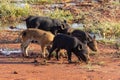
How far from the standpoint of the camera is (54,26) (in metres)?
14.6

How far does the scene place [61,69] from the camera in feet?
37.0

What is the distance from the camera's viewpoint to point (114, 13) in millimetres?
20031

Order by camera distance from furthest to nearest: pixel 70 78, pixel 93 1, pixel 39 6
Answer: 1. pixel 93 1
2. pixel 39 6
3. pixel 70 78

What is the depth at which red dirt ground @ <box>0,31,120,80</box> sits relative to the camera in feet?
34.5

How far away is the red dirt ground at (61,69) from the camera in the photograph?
1052 cm

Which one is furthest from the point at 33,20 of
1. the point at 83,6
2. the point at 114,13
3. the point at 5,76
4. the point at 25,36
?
the point at 83,6

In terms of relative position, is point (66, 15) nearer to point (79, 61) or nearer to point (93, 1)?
point (93, 1)

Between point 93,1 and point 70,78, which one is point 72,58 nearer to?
point 70,78

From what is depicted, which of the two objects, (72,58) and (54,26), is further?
(54,26)

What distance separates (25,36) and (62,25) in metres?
2.03

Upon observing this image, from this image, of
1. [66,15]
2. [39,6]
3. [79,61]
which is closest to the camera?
[79,61]

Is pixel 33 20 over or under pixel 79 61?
over

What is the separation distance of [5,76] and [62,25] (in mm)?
4342

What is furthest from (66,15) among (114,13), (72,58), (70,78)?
(70,78)
